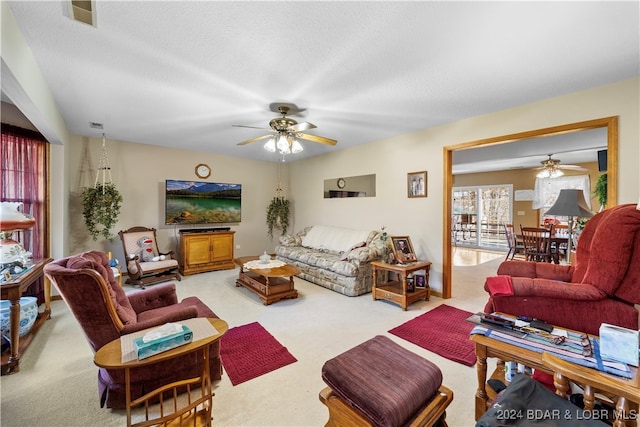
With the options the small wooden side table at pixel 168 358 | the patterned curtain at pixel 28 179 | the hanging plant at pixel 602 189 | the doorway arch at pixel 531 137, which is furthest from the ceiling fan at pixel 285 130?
the hanging plant at pixel 602 189

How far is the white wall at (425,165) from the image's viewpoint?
98.7 inches

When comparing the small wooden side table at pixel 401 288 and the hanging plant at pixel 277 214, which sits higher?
the hanging plant at pixel 277 214

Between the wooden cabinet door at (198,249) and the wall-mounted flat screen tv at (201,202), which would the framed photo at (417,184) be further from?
the wooden cabinet door at (198,249)

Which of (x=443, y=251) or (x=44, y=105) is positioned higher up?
(x=44, y=105)

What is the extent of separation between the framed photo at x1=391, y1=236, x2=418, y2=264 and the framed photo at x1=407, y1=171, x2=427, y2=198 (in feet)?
2.47

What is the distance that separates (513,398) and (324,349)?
162 centimetres

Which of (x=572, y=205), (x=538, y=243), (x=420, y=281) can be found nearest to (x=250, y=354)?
(x=420, y=281)

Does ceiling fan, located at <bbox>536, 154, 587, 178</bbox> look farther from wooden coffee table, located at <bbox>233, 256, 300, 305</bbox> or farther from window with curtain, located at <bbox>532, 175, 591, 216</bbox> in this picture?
wooden coffee table, located at <bbox>233, 256, 300, 305</bbox>

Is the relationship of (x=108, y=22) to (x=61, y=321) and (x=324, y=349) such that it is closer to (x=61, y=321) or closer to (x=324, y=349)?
(x=324, y=349)

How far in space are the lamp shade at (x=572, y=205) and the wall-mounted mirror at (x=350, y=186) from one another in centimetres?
284

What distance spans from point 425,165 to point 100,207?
5.28 metres

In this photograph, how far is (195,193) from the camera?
18.1ft

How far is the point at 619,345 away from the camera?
1.27 meters

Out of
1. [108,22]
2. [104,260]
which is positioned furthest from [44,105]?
[104,260]
